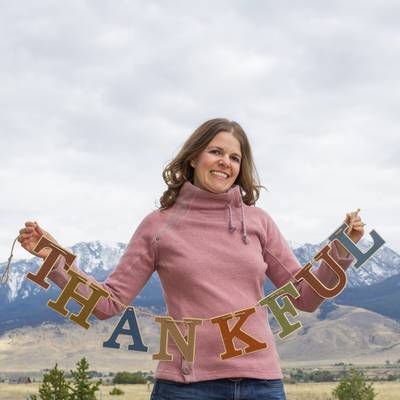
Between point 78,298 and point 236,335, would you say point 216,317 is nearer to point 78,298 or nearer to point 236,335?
point 236,335

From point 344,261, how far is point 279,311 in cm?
55

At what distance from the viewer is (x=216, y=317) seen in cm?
417

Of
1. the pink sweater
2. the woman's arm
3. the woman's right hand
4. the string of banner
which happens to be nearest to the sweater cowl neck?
the pink sweater

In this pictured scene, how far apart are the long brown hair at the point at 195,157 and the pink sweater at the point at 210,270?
8 cm

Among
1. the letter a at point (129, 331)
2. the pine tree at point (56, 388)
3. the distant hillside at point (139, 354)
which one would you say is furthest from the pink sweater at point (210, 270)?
the distant hillside at point (139, 354)


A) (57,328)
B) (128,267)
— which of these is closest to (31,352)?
(57,328)

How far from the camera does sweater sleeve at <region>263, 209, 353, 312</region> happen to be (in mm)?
4676

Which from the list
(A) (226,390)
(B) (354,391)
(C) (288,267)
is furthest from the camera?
(B) (354,391)

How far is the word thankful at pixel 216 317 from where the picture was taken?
4.15m

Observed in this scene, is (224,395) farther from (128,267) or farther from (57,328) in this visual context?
(57,328)

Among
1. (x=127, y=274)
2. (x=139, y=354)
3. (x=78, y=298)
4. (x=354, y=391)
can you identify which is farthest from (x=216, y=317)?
(x=139, y=354)

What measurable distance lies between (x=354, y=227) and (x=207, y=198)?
96 cm

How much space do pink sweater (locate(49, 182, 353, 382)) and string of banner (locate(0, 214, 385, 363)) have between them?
48 millimetres

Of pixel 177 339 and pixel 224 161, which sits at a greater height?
pixel 224 161
